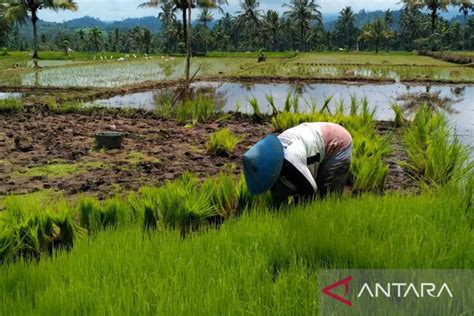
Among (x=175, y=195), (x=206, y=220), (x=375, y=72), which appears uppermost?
(x=375, y=72)

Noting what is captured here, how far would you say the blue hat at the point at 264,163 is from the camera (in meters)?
2.80

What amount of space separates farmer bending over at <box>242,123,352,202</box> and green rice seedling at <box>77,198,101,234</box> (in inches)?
40.8

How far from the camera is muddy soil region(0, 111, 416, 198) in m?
4.53

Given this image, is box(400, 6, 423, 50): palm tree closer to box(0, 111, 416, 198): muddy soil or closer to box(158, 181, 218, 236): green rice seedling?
box(0, 111, 416, 198): muddy soil

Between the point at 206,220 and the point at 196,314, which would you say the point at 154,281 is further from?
the point at 206,220

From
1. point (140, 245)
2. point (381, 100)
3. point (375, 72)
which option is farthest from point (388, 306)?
point (375, 72)

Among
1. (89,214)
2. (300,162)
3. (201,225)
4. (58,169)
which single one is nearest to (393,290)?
(300,162)

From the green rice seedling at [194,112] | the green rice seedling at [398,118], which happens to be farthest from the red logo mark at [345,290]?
the green rice seedling at [194,112]

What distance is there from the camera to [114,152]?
5695 mm

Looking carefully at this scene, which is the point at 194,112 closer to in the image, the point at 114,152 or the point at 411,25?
the point at 114,152

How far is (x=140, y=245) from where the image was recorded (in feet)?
8.26

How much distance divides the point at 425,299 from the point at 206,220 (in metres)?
1.82

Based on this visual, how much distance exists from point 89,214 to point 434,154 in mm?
3034

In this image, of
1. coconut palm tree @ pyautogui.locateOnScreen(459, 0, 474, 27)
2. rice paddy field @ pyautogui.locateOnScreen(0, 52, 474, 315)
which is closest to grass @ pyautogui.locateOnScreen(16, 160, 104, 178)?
rice paddy field @ pyautogui.locateOnScreen(0, 52, 474, 315)
